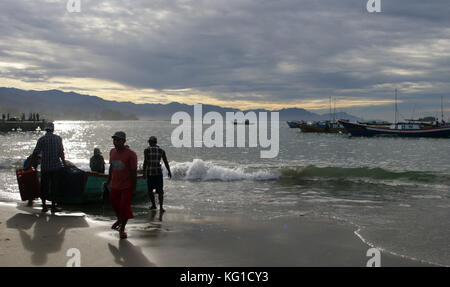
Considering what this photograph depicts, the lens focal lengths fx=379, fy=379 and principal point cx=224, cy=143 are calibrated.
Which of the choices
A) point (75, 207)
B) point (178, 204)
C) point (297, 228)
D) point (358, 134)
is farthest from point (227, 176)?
point (358, 134)

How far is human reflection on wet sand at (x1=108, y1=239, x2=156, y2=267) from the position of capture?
18.0ft

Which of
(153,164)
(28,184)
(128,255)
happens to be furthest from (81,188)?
(128,255)

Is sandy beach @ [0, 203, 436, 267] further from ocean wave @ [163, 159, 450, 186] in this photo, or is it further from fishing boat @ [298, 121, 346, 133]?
fishing boat @ [298, 121, 346, 133]

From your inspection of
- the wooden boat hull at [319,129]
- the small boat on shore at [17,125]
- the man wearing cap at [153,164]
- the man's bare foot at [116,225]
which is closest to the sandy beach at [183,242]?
the man's bare foot at [116,225]

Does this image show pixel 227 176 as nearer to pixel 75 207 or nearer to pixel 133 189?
pixel 75 207

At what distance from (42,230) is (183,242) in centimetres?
286

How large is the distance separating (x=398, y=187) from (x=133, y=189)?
42.0 feet

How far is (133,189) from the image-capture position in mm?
6945

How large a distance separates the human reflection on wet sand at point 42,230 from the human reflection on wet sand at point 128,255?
0.95 metres

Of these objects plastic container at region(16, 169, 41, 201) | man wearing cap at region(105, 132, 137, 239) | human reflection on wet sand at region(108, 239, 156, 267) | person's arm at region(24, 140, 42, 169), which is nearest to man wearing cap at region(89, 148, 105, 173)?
plastic container at region(16, 169, 41, 201)

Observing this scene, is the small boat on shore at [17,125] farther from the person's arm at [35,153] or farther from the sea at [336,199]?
the person's arm at [35,153]

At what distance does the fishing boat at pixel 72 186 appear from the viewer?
32.7ft

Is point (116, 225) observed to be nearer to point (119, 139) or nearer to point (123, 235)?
point (123, 235)
